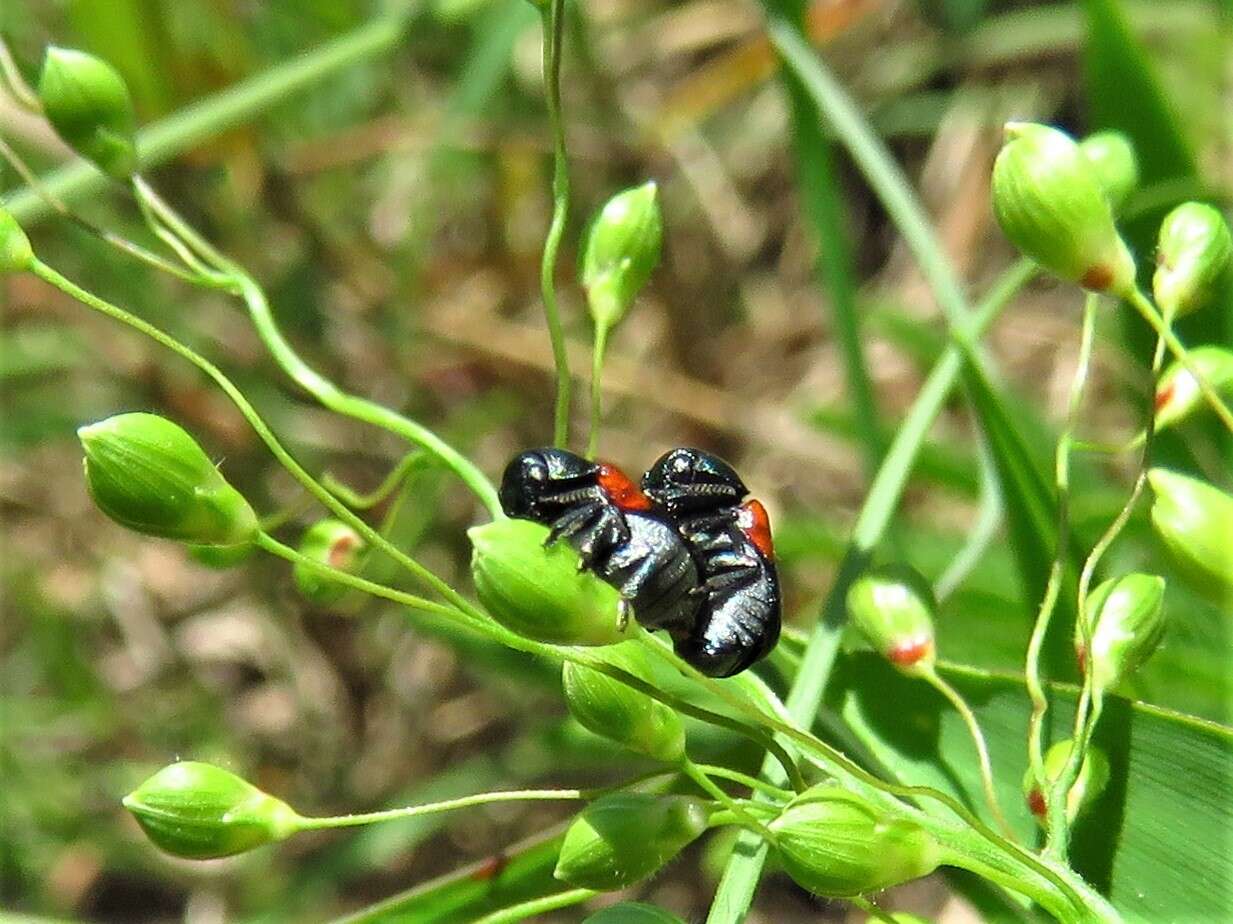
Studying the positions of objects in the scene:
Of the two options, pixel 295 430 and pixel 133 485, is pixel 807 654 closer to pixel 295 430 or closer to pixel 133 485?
pixel 133 485

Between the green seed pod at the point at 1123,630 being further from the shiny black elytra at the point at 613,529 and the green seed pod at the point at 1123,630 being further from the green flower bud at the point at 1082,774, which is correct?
the shiny black elytra at the point at 613,529

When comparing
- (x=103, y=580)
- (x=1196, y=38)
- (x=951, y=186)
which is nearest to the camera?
(x=1196, y=38)

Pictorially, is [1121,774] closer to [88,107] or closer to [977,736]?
[977,736]

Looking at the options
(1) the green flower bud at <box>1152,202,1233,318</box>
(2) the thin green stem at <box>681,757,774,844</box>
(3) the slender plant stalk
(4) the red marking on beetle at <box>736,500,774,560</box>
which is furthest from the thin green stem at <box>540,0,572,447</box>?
(3) the slender plant stalk

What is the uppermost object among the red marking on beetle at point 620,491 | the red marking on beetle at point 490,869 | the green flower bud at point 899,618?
the red marking on beetle at point 620,491

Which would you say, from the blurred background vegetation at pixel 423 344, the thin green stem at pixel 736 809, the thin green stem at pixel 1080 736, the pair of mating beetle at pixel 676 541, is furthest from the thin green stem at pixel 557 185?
the blurred background vegetation at pixel 423 344

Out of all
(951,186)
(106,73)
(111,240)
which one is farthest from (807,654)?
(951,186)
